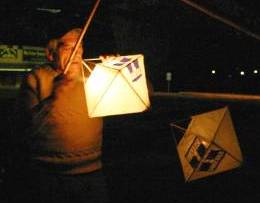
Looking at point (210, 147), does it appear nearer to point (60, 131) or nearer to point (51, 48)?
point (60, 131)

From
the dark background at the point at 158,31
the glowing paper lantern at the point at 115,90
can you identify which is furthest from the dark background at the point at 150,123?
the glowing paper lantern at the point at 115,90

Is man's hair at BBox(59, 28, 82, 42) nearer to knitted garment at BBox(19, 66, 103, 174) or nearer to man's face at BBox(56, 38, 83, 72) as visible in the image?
man's face at BBox(56, 38, 83, 72)

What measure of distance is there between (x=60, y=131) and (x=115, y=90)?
615 mm

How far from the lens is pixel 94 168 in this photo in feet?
11.3

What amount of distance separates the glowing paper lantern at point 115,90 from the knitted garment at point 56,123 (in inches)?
17.4

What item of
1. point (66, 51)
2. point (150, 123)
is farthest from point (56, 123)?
point (150, 123)

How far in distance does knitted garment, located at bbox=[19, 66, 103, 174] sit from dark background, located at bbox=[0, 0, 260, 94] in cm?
48

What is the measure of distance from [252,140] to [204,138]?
1062cm

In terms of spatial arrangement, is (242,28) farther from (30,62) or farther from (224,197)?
(30,62)

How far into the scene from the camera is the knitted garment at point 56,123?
3207mm

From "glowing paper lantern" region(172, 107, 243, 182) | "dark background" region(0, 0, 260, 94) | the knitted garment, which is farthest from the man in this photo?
"glowing paper lantern" region(172, 107, 243, 182)

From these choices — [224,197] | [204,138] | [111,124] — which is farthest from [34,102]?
[111,124]

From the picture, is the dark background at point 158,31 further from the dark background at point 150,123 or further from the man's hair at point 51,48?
the man's hair at point 51,48

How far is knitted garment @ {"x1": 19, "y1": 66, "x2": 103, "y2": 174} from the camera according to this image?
3.21 m
